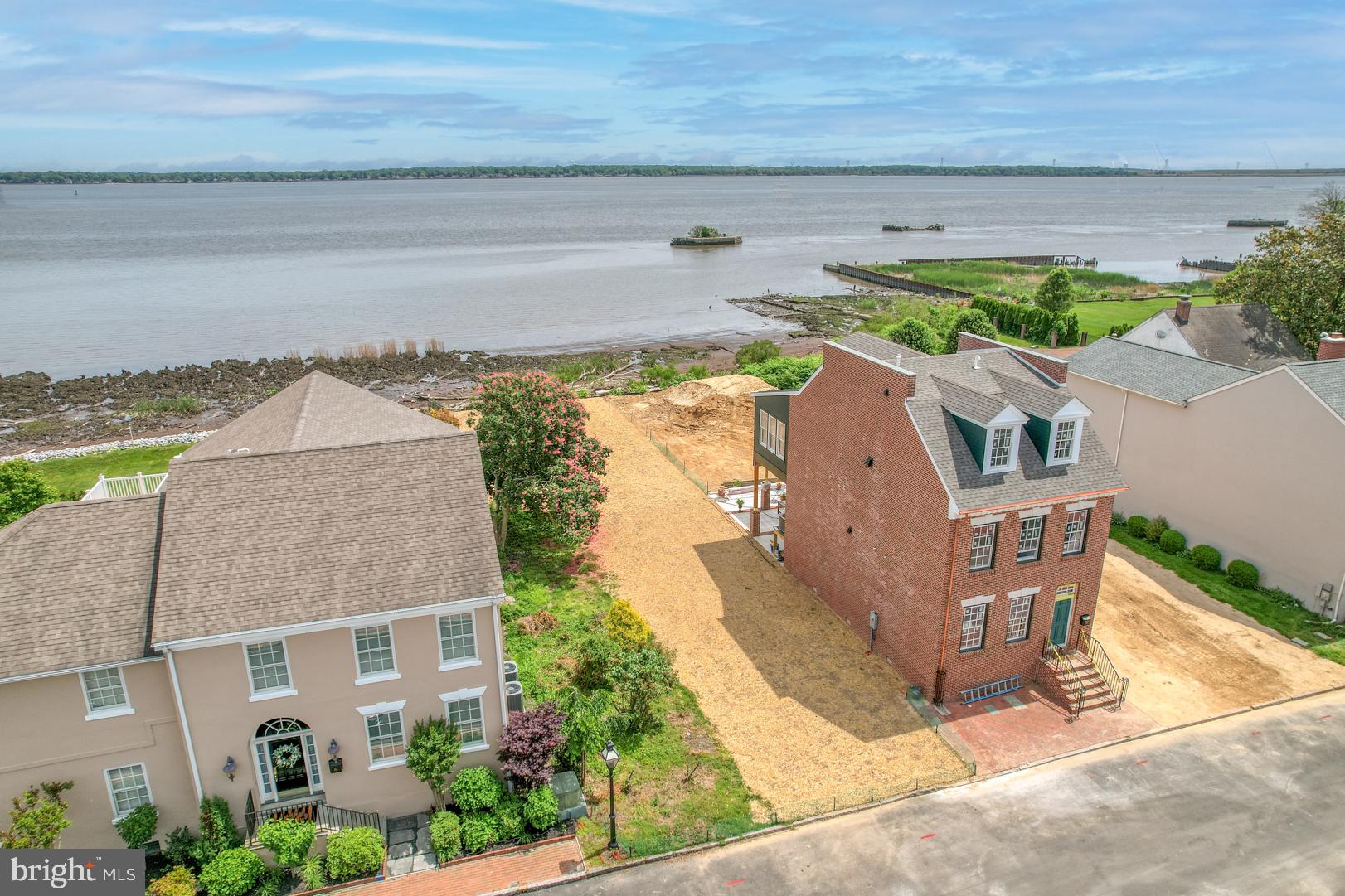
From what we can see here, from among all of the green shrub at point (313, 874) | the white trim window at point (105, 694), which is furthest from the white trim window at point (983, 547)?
the white trim window at point (105, 694)

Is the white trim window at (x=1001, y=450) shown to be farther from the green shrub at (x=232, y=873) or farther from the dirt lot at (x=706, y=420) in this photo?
the green shrub at (x=232, y=873)

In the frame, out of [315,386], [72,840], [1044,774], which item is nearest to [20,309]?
[315,386]

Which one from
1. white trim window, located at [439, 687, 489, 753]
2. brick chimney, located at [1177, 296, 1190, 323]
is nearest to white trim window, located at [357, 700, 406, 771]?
white trim window, located at [439, 687, 489, 753]

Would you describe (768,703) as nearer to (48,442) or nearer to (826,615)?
(826,615)

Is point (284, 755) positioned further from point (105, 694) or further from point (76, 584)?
point (76, 584)

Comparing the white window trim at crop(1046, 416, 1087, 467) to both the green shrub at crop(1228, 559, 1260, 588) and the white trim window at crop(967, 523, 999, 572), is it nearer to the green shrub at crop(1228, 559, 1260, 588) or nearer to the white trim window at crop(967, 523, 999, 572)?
the white trim window at crop(967, 523, 999, 572)

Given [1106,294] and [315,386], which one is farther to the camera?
[1106,294]
